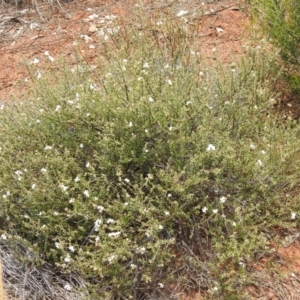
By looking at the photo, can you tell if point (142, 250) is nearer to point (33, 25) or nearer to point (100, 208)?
point (100, 208)

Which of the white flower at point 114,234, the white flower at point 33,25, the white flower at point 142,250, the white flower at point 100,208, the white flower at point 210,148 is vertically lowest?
the white flower at point 33,25

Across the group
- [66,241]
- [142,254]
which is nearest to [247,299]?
[142,254]

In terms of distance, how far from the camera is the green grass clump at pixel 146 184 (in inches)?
120

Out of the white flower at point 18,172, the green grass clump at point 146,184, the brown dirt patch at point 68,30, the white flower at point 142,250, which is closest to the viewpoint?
the white flower at point 142,250

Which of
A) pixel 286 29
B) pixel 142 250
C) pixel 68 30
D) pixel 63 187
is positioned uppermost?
pixel 63 187

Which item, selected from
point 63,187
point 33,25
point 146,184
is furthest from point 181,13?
point 63,187

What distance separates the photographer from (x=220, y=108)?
11.7 feet

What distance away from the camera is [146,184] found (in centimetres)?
310

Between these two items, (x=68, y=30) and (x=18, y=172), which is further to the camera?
(x=68, y=30)

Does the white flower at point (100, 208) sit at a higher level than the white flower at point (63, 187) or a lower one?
lower

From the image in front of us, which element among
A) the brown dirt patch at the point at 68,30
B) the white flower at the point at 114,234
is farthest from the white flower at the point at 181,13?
the white flower at the point at 114,234

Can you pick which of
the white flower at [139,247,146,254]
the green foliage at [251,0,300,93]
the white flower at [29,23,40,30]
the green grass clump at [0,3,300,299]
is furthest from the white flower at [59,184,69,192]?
the white flower at [29,23,40,30]

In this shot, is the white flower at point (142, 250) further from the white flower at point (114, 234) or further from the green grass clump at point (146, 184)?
the white flower at point (114, 234)

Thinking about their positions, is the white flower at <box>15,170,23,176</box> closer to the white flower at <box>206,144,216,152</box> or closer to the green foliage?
the white flower at <box>206,144,216,152</box>
